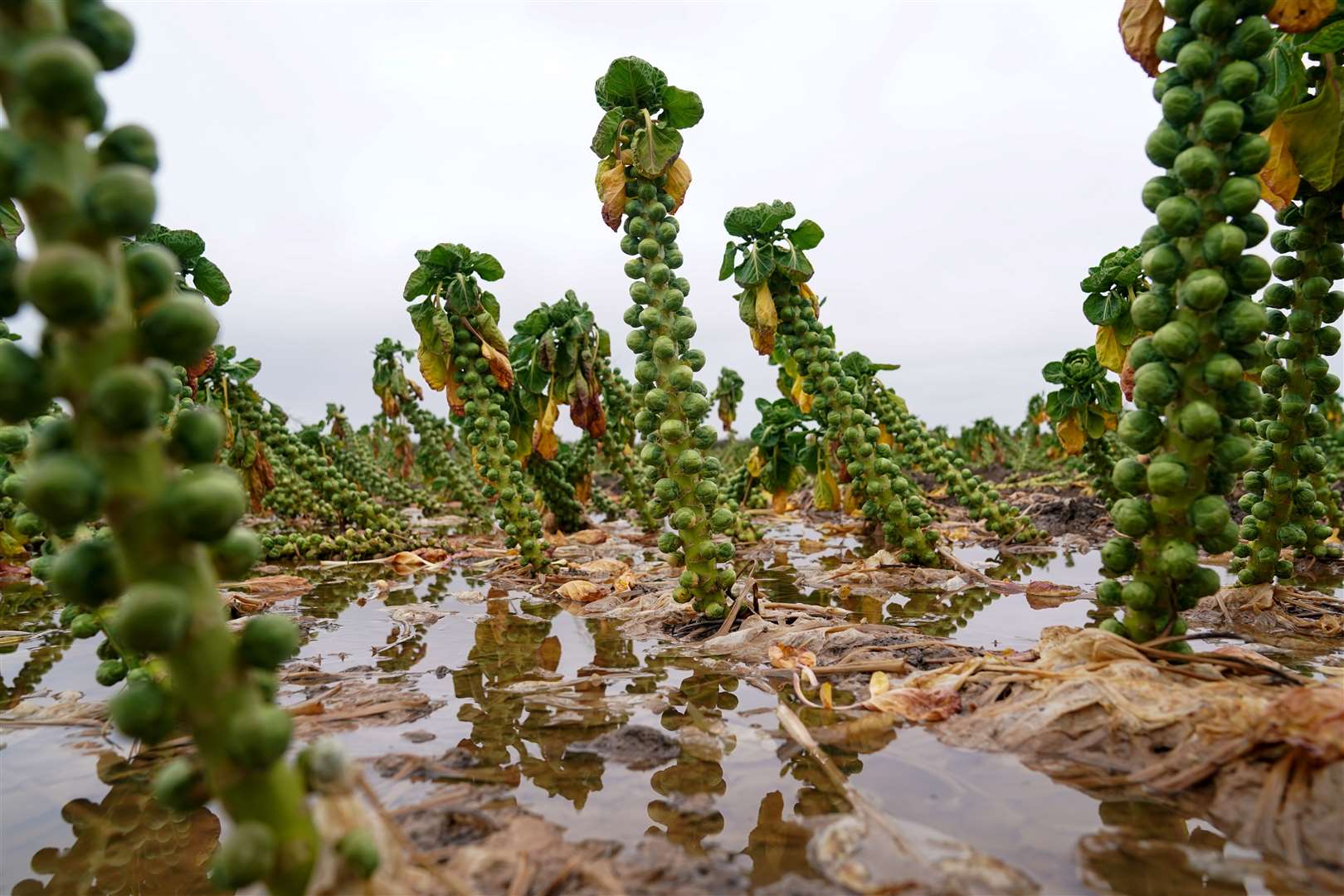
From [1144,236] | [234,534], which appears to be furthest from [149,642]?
[1144,236]

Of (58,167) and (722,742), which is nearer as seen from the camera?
(58,167)

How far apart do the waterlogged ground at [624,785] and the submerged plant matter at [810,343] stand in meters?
2.39

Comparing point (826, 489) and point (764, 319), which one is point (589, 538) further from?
point (764, 319)

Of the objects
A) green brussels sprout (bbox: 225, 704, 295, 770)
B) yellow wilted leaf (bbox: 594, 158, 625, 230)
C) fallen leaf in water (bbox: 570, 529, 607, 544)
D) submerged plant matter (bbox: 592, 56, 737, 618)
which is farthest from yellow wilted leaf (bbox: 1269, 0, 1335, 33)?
fallen leaf in water (bbox: 570, 529, 607, 544)

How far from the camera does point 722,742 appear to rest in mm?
3066

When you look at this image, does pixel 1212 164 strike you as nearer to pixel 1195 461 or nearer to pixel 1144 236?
pixel 1144 236

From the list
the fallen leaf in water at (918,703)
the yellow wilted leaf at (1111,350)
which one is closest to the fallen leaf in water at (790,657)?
the fallen leaf in water at (918,703)

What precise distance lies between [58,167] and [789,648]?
12.4 feet

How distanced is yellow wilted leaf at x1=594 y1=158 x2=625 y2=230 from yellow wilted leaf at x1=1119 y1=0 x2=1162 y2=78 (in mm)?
3022

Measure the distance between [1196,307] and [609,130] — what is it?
3.83 meters

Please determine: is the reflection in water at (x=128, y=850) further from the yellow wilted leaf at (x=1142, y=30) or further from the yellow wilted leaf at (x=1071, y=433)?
the yellow wilted leaf at (x=1071, y=433)

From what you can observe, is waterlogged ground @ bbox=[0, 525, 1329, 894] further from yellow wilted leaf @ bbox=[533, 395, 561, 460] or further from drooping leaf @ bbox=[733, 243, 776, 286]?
yellow wilted leaf @ bbox=[533, 395, 561, 460]

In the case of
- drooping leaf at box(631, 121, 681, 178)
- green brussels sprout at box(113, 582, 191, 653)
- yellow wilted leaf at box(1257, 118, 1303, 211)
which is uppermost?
drooping leaf at box(631, 121, 681, 178)

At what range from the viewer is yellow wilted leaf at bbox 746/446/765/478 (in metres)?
10.5
